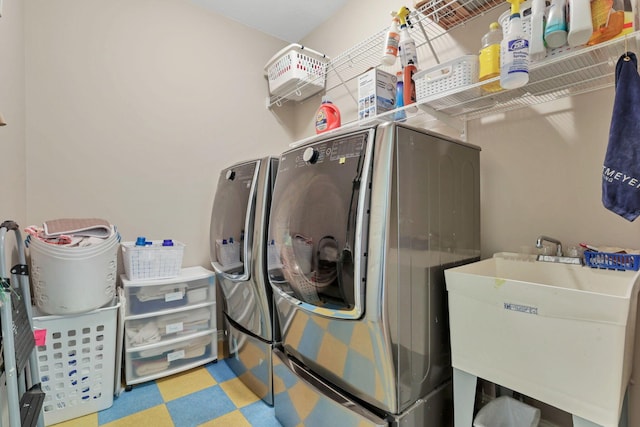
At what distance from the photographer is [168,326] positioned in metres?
1.99

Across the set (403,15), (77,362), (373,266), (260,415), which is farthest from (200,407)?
(403,15)

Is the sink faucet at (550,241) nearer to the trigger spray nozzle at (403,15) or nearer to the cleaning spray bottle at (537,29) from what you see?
the cleaning spray bottle at (537,29)

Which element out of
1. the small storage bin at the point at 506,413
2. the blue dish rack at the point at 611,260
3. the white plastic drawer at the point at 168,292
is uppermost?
the blue dish rack at the point at 611,260

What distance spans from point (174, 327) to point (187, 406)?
486 millimetres

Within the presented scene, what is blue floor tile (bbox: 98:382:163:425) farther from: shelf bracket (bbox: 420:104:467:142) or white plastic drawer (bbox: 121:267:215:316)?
shelf bracket (bbox: 420:104:467:142)

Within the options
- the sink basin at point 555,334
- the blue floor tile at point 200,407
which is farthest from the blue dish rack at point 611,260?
the blue floor tile at point 200,407

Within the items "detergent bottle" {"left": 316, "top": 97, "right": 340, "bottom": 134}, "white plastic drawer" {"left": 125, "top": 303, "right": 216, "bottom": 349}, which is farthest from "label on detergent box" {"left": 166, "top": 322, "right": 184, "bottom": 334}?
"detergent bottle" {"left": 316, "top": 97, "right": 340, "bottom": 134}

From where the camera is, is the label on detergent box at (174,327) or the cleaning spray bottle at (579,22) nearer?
the cleaning spray bottle at (579,22)

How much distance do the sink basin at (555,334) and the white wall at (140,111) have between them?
6.85 feet

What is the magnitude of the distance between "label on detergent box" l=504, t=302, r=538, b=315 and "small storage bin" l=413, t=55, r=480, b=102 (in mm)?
914

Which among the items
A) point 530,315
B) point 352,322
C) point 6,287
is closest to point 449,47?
point 530,315

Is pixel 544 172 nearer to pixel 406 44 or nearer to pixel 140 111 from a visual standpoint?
pixel 406 44

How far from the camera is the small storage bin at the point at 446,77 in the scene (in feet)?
4.29

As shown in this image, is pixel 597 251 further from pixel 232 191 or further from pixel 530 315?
pixel 232 191
